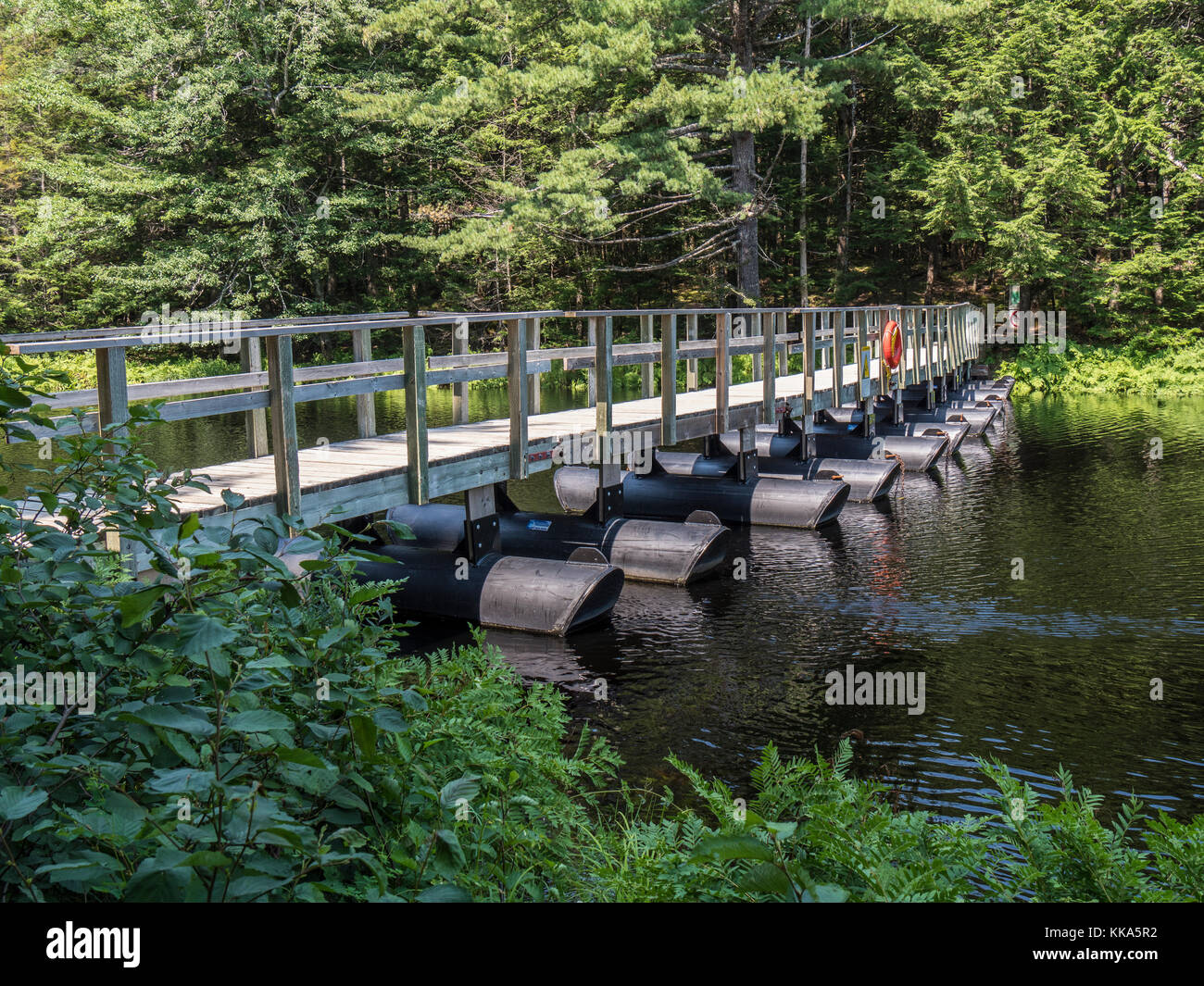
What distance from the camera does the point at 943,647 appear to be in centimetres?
935

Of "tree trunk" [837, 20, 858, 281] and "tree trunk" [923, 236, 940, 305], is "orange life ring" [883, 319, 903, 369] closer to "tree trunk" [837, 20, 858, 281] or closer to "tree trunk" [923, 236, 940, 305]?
"tree trunk" [837, 20, 858, 281]

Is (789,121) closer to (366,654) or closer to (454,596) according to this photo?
(454,596)

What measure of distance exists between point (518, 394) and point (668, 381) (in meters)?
2.95

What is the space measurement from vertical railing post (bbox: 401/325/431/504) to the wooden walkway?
0.04 feet

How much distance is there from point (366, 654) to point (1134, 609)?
29.8 ft

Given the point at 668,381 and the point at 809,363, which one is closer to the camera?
the point at 668,381

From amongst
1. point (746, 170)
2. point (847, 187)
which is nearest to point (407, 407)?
point (746, 170)

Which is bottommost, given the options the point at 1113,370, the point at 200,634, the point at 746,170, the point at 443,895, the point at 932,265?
the point at 443,895

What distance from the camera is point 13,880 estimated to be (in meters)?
2.36

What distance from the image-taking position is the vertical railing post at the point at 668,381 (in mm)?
12680

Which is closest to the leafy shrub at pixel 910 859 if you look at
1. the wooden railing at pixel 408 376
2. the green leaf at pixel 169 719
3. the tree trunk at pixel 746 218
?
the green leaf at pixel 169 719

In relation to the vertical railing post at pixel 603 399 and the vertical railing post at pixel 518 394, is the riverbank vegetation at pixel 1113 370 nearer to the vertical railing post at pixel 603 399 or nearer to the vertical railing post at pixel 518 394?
the vertical railing post at pixel 603 399

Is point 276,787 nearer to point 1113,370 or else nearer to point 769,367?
point 769,367

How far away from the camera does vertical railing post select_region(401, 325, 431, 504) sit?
8.88 m
